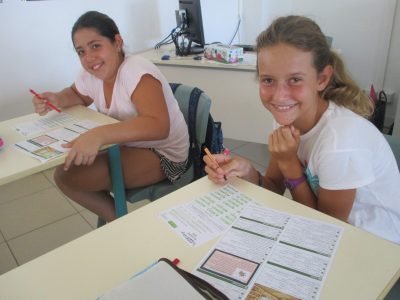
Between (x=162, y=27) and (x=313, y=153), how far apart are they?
8.95 ft

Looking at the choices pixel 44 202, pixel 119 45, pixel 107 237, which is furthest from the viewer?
pixel 44 202

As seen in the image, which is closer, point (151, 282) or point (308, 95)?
point (151, 282)

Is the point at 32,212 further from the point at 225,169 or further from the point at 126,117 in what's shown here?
the point at 225,169

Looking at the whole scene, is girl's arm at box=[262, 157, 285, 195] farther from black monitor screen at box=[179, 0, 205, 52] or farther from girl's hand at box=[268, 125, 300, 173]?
black monitor screen at box=[179, 0, 205, 52]

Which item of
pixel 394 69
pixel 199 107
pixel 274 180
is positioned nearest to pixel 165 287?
pixel 274 180

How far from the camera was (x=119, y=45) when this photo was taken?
1.67 m

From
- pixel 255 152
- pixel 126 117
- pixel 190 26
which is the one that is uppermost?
pixel 190 26

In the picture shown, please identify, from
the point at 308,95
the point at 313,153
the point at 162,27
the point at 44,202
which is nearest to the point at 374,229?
the point at 313,153

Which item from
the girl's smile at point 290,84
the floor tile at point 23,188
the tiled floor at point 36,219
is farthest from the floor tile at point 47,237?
the girl's smile at point 290,84

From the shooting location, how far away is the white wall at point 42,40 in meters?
2.52

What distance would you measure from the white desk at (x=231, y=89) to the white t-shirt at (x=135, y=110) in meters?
1.06

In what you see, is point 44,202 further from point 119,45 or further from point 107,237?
point 107,237

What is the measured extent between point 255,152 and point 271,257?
233cm

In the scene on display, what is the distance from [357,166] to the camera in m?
0.89
